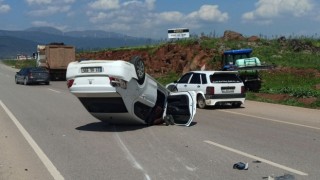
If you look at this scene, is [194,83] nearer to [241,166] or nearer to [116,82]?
[116,82]

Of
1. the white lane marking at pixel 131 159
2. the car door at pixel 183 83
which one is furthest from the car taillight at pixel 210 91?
the white lane marking at pixel 131 159

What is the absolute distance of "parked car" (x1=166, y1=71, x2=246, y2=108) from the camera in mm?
19109

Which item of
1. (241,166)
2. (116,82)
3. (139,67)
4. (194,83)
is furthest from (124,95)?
(194,83)

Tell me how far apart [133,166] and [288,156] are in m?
2.96

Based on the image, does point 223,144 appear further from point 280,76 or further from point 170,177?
point 280,76

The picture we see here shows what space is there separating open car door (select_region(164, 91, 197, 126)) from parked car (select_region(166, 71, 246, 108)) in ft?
15.4

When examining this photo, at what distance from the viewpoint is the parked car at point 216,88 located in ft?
62.7

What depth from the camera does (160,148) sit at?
33.7ft

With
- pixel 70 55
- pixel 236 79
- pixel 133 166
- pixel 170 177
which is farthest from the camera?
pixel 70 55

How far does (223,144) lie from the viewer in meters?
10.8

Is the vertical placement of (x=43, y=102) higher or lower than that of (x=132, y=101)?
lower

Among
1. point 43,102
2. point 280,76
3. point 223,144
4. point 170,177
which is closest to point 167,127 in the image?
point 223,144

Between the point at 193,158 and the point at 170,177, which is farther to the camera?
the point at 193,158

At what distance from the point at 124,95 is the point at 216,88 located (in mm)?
7442
